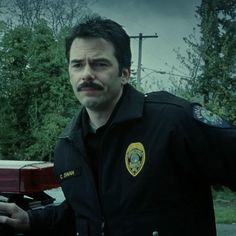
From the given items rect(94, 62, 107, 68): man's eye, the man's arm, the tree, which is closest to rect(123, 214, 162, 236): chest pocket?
the man's arm

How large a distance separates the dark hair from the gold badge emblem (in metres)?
0.28

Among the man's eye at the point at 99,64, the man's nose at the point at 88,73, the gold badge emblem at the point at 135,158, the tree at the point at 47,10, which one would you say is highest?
the tree at the point at 47,10

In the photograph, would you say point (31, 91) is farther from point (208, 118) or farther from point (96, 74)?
point (208, 118)

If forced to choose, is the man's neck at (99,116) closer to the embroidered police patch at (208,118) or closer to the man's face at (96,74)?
the man's face at (96,74)

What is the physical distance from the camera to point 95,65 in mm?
1729

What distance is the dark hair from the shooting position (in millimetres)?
1754

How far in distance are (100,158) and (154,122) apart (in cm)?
22

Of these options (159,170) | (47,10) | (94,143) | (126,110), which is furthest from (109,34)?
(47,10)

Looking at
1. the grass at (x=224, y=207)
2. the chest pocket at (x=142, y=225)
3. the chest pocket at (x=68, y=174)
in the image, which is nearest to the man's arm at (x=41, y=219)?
the chest pocket at (x=68, y=174)

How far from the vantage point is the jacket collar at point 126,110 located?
1693mm

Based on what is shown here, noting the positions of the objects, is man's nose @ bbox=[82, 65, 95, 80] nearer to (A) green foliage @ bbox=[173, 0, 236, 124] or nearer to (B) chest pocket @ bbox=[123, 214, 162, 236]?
(B) chest pocket @ bbox=[123, 214, 162, 236]

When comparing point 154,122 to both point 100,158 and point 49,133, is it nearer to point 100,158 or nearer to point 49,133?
point 100,158

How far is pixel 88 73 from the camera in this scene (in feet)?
5.65

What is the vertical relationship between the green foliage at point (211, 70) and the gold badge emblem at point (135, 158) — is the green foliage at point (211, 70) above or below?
above
